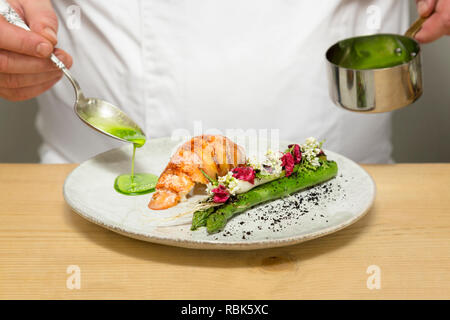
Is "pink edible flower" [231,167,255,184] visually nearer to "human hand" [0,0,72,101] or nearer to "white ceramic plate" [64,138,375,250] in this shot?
"white ceramic plate" [64,138,375,250]

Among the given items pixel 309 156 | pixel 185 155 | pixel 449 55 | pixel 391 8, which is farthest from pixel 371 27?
pixel 449 55

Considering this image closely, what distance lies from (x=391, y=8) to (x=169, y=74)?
614mm

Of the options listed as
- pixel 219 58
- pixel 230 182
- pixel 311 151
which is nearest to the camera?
pixel 230 182

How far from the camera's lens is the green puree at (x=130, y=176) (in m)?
1.13

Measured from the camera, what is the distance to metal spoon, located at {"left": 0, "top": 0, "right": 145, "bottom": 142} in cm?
117

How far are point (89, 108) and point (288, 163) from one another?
1.52 feet

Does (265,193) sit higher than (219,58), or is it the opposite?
(219,58)

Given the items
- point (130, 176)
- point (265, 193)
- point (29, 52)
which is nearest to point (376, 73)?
point (265, 193)

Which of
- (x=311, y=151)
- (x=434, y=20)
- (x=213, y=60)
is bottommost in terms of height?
(x=311, y=151)

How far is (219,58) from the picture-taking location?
1378 millimetres

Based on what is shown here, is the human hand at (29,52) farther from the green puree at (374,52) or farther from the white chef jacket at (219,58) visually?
the green puree at (374,52)

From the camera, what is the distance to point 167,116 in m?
1.45

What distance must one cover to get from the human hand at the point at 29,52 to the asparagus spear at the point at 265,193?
49 cm

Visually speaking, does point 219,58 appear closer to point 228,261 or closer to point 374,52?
point 374,52
